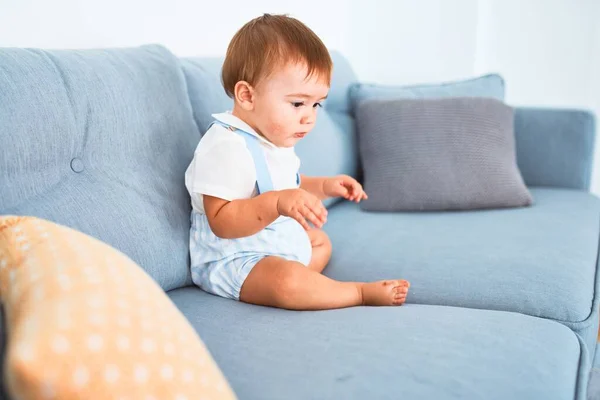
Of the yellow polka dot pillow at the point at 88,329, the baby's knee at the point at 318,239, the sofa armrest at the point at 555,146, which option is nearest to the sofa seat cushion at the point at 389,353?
the yellow polka dot pillow at the point at 88,329

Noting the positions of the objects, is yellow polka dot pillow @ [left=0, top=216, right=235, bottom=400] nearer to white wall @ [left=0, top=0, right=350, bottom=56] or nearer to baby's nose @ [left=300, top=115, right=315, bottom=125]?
baby's nose @ [left=300, top=115, right=315, bottom=125]

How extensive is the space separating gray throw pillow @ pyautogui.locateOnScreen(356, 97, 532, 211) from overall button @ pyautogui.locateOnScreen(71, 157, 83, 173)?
115 cm

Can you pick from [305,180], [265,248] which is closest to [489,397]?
[265,248]

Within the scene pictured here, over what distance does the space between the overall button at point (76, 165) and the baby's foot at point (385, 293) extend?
0.66m

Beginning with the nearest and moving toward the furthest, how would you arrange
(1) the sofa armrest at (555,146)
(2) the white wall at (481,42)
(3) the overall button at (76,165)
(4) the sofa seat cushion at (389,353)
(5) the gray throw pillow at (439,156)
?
(4) the sofa seat cushion at (389,353)
(3) the overall button at (76,165)
(5) the gray throw pillow at (439,156)
(1) the sofa armrest at (555,146)
(2) the white wall at (481,42)

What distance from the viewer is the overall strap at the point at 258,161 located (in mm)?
1523

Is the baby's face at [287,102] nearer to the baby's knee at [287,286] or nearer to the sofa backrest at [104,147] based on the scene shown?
the sofa backrest at [104,147]

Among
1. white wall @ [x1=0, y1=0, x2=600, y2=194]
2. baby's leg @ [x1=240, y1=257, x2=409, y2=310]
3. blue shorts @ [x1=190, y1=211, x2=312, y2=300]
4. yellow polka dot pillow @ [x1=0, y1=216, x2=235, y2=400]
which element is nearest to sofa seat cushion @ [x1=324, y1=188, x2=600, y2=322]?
baby's leg @ [x1=240, y1=257, x2=409, y2=310]

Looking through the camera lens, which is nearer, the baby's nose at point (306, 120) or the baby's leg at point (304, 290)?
the baby's leg at point (304, 290)

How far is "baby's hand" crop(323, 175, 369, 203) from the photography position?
1.61 metres

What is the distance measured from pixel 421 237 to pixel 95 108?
3.23 ft

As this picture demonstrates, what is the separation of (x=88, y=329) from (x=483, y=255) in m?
1.26

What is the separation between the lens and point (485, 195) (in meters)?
2.25

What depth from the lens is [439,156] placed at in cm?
230
